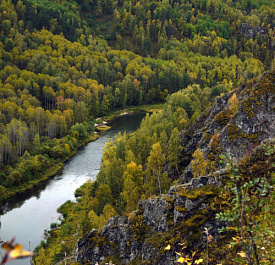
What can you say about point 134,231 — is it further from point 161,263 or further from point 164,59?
point 164,59

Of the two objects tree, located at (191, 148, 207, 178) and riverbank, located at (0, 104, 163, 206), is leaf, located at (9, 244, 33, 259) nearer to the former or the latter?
tree, located at (191, 148, 207, 178)

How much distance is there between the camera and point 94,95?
12988cm

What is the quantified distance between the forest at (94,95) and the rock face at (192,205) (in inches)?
228

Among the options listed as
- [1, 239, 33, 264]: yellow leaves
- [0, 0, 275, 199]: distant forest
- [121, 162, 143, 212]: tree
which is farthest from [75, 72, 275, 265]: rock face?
[0, 0, 275, 199]: distant forest

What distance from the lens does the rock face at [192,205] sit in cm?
2710

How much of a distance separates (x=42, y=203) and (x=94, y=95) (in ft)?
235

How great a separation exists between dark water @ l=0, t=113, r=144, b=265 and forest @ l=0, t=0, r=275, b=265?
2471 millimetres

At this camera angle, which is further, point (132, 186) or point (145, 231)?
point (132, 186)

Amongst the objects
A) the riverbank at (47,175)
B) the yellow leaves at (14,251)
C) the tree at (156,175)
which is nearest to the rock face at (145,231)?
the tree at (156,175)

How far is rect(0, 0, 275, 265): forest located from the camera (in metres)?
55.7

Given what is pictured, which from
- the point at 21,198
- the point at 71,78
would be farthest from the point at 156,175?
the point at 71,78

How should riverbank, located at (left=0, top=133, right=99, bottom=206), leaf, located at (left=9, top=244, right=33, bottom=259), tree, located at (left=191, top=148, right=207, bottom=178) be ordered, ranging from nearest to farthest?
leaf, located at (left=9, top=244, right=33, bottom=259) → tree, located at (left=191, top=148, right=207, bottom=178) → riverbank, located at (left=0, top=133, right=99, bottom=206)

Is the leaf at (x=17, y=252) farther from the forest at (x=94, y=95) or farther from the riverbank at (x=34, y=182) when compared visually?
the riverbank at (x=34, y=182)

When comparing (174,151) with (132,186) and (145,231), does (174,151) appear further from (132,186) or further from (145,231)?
(145,231)
